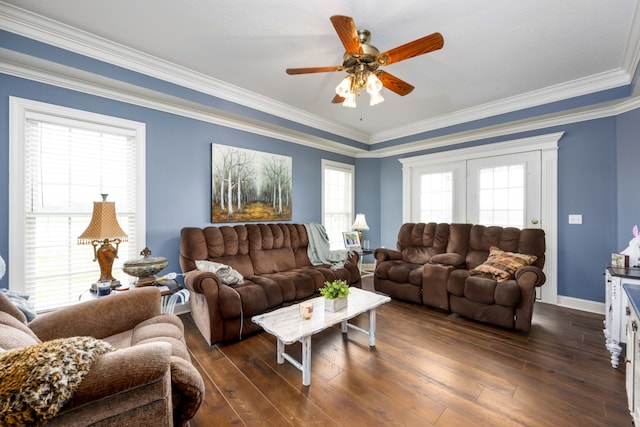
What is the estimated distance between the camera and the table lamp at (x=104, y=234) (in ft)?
7.06

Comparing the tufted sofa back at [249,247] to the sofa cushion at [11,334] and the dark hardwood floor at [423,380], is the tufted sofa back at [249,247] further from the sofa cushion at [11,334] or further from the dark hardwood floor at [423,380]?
the sofa cushion at [11,334]

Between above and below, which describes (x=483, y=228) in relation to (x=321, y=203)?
below

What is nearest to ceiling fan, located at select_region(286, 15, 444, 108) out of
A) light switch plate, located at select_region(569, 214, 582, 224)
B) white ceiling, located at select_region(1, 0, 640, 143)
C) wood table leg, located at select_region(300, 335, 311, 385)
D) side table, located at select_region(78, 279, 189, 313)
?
white ceiling, located at select_region(1, 0, 640, 143)

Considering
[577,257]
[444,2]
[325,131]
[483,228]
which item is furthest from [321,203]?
[577,257]

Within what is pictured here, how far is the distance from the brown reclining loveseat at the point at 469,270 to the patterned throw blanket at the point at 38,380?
132 inches

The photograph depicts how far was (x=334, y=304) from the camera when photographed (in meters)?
2.36

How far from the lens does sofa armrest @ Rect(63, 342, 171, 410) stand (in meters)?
0.87

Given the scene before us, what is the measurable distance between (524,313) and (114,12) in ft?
15.0

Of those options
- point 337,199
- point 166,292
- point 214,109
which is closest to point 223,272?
point 166,292

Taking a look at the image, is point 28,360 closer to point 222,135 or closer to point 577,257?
point 222,135

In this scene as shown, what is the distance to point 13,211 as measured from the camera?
2307mm

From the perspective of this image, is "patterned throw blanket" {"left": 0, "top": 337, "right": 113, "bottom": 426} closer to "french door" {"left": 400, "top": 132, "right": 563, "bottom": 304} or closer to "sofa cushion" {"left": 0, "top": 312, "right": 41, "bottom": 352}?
"sofa cushion" {"left": 0, "top": 312, "right": 41, "bottom": 352}

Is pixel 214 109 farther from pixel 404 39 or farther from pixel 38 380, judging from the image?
pixel 38 380

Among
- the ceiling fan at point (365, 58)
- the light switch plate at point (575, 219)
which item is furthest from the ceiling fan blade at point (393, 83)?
the light switch plate at point (575, 219)
